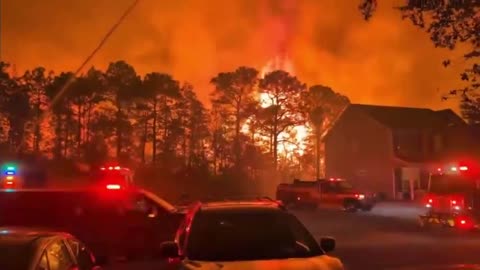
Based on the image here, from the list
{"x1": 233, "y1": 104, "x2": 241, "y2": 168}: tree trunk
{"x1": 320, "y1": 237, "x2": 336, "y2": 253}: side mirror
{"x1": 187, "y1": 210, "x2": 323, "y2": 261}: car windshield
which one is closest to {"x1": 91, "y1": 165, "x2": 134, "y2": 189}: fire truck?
{"x1": 187, "y1": 210, "x2": 323, "y2": 261}: car windshield

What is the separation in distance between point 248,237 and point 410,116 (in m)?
47.8

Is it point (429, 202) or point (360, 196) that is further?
point (360, 196)

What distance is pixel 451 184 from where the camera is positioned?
22.1 m

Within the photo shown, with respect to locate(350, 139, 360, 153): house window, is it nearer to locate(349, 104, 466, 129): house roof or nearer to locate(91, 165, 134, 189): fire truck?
locate(349, 104, 466, 129): house roof

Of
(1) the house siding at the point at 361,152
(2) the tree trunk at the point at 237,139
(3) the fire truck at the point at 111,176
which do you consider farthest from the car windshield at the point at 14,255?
(2) the tree trunk at the point at 237,139

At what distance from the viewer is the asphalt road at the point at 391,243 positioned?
597 inches

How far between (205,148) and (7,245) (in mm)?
51431

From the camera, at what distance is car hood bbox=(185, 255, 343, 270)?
6.91 metres

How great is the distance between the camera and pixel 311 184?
37.2 meters

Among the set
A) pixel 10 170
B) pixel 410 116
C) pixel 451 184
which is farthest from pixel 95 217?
pixel 410 116

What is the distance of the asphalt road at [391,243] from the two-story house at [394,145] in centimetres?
1847

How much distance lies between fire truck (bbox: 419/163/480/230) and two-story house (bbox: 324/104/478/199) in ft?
73.8

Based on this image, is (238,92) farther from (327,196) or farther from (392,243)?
(392,243)

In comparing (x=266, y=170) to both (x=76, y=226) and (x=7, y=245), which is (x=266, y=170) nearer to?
(x=76, y=226)
